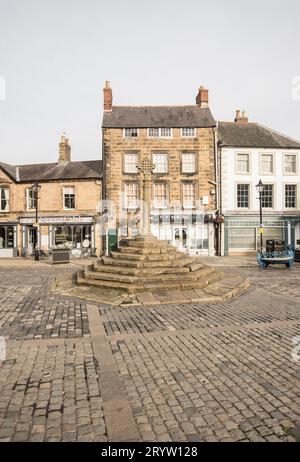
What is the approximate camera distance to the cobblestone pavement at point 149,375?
3.06 metres

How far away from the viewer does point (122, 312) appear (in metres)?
7.49

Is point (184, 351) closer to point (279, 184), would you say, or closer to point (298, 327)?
point (298, 327)

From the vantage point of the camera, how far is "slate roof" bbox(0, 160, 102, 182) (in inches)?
966

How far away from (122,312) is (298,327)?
13.5ft

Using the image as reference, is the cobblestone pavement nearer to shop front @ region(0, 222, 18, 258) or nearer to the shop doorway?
the shop doorway

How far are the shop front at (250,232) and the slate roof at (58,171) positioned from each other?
1185cm

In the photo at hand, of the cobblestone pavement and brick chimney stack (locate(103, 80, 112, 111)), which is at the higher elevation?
brick chimney stack (locate(103, 80, 112, 111))

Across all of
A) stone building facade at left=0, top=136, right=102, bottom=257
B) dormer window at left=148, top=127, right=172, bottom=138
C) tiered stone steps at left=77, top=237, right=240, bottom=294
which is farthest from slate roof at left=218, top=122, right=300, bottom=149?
tiered stone steps at left=77, top=237, right=240, bottom=294

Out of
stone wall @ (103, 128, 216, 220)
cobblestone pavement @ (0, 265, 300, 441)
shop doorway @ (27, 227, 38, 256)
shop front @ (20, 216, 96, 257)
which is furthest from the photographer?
shop doorway @ (27, 227, 38, 256)

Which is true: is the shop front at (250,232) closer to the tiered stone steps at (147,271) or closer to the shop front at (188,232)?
the shop front at (188,232)

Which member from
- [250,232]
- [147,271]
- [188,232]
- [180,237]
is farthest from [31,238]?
[250,232]

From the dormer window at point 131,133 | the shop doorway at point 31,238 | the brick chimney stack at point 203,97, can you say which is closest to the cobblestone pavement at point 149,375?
the shop doorway at point 31,238

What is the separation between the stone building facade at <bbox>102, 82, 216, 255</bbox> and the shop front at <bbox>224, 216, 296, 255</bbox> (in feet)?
4.56
